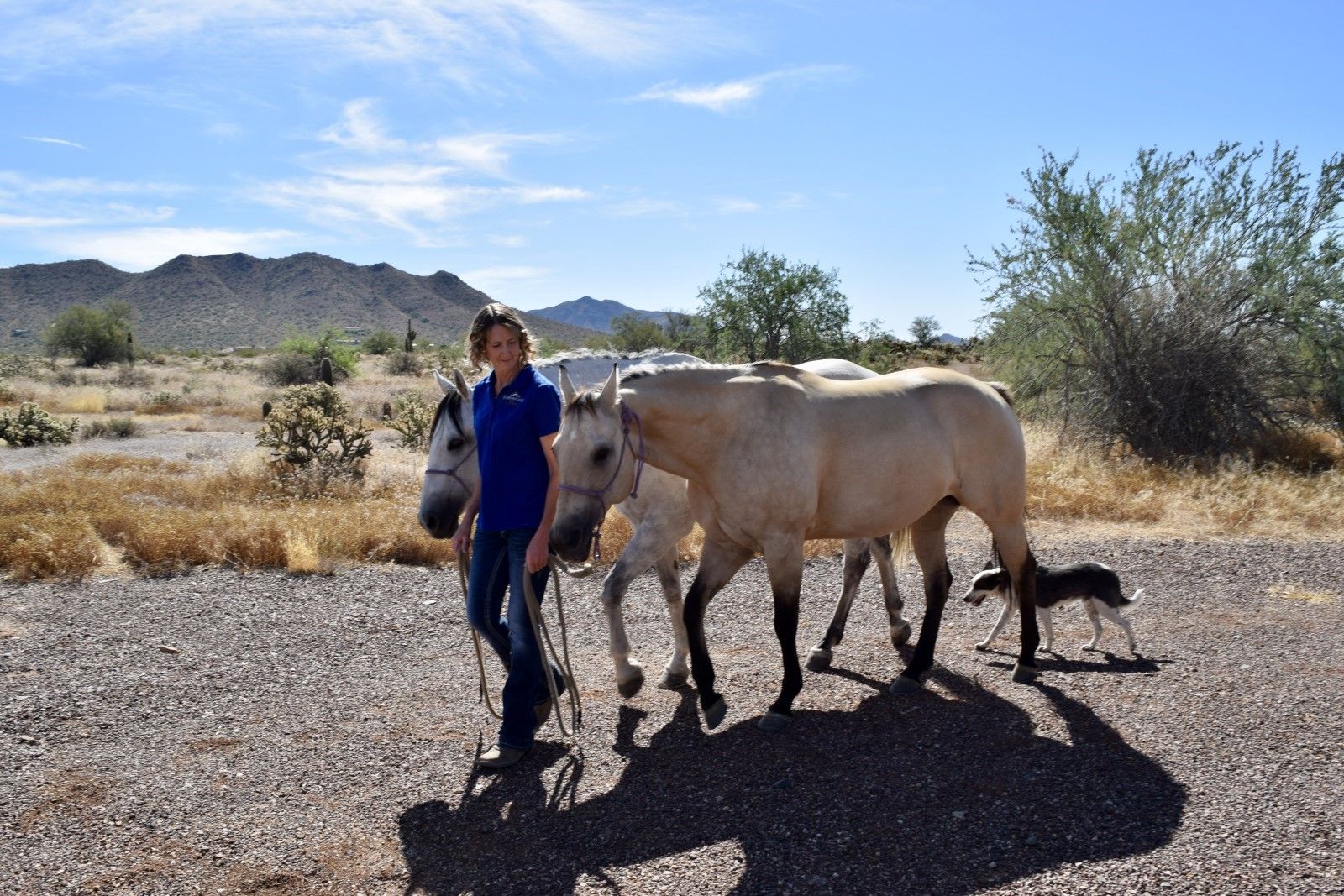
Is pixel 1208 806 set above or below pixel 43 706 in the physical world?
above

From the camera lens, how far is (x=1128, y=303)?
1575cm

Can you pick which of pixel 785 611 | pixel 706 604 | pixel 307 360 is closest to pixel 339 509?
pixel 706 604

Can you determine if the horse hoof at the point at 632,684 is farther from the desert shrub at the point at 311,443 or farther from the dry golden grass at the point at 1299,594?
the desert shrub at the point at 311,443

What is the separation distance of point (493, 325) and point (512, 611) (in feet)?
4.54

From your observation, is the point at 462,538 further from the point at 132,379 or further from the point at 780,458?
the point at 132,379

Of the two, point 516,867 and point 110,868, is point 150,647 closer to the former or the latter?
point 110,868

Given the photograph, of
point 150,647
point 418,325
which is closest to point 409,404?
point 150,647

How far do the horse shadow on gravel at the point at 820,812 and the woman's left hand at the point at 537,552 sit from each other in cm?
104

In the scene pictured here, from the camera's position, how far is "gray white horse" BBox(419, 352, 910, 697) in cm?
485

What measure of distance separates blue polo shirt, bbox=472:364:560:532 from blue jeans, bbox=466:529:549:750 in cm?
10

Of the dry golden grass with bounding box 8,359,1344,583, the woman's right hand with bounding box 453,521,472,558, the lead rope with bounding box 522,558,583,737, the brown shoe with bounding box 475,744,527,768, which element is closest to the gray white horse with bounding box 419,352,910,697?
the woman's right hand with bounding box 453,521,472,558

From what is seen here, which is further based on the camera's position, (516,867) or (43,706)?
(43,706)

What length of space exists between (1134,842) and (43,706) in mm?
5631

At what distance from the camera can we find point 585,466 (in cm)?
427
